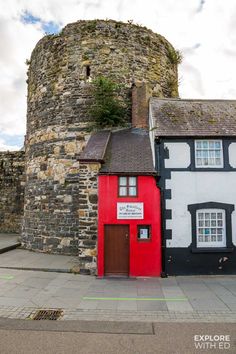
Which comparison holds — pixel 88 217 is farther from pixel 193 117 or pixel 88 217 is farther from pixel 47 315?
pixel 193 117

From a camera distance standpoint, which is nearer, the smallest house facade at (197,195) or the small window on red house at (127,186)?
the smallest house facade at (197,195)

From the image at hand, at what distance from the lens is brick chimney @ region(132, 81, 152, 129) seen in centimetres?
1472

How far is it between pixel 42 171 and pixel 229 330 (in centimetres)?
1195

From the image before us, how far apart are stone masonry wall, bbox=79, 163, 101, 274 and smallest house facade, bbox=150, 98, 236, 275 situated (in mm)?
2568

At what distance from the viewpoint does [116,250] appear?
35.7 feet

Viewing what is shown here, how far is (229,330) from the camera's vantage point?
620cm

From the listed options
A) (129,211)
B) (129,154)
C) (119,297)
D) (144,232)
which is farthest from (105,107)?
(119,297)

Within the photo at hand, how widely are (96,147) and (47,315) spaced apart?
728 cm

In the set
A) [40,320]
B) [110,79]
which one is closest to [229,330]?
[40,320]

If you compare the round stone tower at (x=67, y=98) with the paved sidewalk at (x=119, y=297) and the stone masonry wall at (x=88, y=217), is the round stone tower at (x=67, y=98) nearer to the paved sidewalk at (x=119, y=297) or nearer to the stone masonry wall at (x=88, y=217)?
the stone masonry wall at (x=88, y=217)

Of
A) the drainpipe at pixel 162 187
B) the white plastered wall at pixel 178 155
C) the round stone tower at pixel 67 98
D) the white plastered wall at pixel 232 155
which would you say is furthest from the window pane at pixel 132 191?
the round stone tower at pixel 67 98

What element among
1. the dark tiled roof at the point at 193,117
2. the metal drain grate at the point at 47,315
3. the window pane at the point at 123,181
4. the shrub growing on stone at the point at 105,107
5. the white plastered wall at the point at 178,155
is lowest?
the metal drain grate at the point at 47,315

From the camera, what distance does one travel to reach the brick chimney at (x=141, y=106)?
1472 cm

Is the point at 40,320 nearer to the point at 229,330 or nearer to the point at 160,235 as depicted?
the point at 229,330
